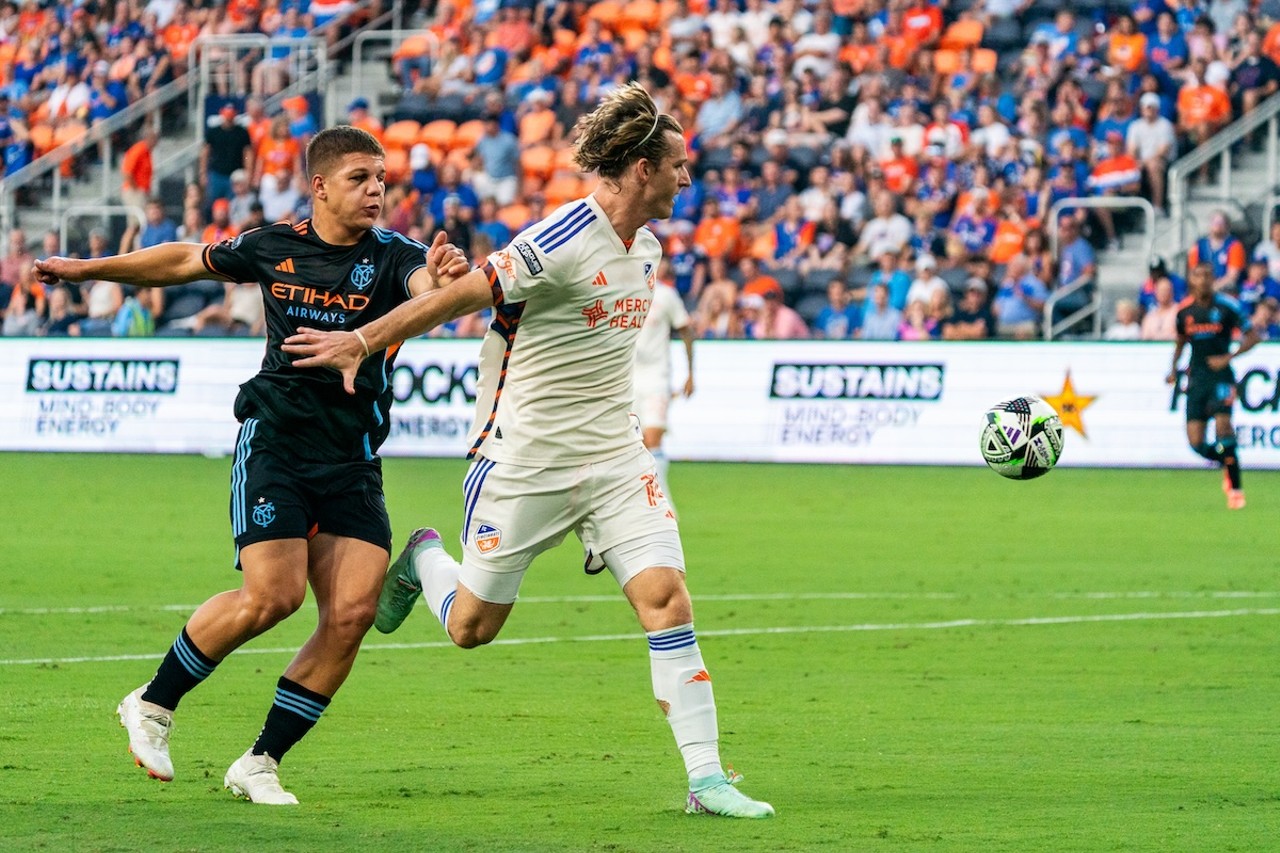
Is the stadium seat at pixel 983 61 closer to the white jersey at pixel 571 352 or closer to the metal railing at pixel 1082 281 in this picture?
the metal railing at pixel 1082 281

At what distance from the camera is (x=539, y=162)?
29531mm

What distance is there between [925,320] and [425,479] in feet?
22.0

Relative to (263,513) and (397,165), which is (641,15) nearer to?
(397,165)

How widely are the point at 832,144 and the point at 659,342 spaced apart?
36.5 ft

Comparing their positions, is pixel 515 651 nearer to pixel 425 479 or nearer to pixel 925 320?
pixel 425 479

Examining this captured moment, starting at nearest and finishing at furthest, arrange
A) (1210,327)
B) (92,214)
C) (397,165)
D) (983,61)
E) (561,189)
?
(1210,327) < (983,61) < (561,189) < (397,165) < (92,214)

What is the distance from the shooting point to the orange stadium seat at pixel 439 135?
30.9 metres

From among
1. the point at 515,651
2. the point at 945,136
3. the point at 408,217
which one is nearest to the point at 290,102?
the point at 408,217

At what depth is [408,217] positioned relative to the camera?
29391 mm

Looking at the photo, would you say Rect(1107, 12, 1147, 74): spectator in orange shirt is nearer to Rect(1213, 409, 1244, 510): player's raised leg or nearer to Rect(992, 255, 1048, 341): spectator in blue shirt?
Rect(992, 255, 1048, 341): spectator in blue shirt

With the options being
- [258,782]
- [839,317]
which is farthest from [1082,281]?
[258,782]

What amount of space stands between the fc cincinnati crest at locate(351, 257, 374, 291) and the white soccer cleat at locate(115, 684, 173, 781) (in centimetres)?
158

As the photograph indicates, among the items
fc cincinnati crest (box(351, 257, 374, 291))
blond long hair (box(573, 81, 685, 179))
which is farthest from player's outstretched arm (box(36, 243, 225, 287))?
blond long hair (box(573, 81, 685, 179))

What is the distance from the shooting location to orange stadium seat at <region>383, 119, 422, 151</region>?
31.2 metres
